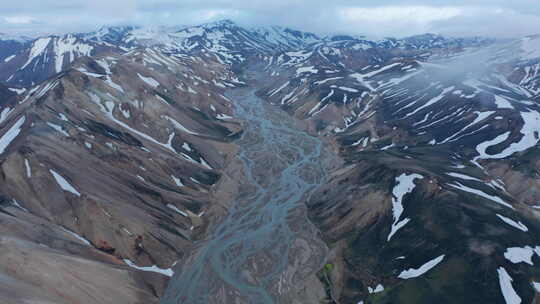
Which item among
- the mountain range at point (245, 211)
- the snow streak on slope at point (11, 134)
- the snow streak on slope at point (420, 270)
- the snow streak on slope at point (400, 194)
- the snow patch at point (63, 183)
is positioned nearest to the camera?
the mountain range at point (245, 211)

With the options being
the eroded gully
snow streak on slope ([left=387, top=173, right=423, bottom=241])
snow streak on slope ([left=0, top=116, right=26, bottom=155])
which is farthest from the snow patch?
snow streak on slope ([left=387, top=173, right=423, bottom=241])

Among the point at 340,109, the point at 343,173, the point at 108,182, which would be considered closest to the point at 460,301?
the point at 343,173

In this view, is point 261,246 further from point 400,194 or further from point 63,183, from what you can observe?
point 63,183

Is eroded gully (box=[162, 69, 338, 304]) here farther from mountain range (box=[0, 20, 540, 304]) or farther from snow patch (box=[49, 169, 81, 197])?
snow patch (box=[49, 169, 81, 197])

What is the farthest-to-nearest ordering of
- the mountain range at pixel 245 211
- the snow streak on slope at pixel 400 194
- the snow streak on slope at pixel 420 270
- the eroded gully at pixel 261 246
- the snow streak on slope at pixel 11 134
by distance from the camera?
the snow streak on slope at pixel 11 134, the snow streak on slope at pixel 400 194, the eroded gully at pixel 261 246, the snow streak on slope at pixel 420 270, the mountain range at pixel 245 211

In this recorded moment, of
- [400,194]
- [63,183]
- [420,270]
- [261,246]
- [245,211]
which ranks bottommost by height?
[245,211]

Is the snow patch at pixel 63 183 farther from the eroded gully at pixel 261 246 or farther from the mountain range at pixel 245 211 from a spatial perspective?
the eroded gully at pixel 261 246

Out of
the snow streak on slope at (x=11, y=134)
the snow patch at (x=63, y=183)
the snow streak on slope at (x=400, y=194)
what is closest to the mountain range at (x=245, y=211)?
the snow patch at (x=63, y=183)

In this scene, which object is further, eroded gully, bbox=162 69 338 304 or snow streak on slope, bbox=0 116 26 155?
snow streak on slope, bbox=0 116 26 155

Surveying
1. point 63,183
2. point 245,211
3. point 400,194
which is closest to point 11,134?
point 63,183
